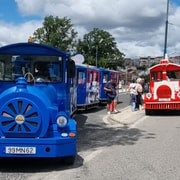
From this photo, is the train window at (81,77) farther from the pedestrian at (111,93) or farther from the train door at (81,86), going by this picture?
the pedestrian at (111,93)

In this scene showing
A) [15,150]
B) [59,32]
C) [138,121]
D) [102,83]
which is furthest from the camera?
[59,32]

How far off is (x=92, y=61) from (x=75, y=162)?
354 ft

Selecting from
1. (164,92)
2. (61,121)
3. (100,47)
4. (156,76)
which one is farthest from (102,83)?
(100,47)

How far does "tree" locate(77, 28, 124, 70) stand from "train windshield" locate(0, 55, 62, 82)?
107907 mm

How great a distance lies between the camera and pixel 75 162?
33.6 ft

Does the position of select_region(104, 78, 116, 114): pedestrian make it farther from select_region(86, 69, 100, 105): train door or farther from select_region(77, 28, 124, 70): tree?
select_region(77, 28, 124, 70): tree

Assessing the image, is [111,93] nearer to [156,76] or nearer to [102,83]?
[156,76]

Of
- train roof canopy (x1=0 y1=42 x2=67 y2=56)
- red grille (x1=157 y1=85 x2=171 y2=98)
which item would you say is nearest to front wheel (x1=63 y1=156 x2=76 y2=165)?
train roof canopy (x1=0 y1=42 x2=67 y2=56)

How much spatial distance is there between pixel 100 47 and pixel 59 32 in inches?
1127

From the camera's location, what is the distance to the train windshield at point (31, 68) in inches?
466

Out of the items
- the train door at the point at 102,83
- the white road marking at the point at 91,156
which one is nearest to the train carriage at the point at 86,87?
the train door at the point at 102,83

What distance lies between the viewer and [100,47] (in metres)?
123

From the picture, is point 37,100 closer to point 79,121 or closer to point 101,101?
point 79,121

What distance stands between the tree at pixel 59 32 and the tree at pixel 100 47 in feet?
79.6
